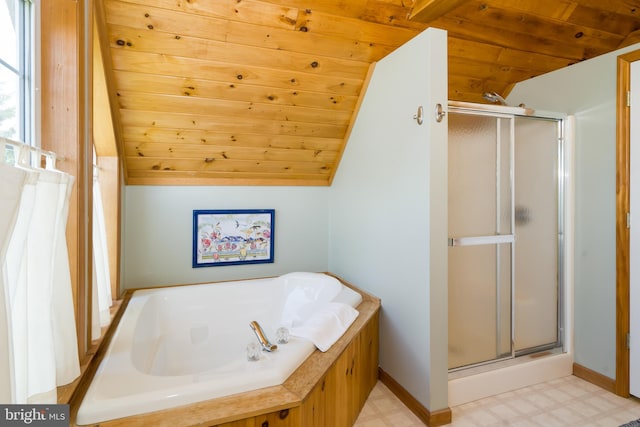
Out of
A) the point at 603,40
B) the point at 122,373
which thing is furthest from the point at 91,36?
the point at 603,40

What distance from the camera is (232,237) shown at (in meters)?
2.98

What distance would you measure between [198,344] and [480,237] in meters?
1.99

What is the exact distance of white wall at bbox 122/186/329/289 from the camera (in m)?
2.76

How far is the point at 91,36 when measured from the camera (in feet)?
4.91

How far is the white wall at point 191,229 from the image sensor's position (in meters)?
2.76

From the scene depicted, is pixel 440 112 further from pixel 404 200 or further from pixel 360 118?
pixel 360 118

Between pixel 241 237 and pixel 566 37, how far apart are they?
111 inches

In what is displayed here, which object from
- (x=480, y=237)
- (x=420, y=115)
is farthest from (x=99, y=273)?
(x=480, y=237)

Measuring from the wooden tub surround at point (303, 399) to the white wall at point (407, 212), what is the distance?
25 cm

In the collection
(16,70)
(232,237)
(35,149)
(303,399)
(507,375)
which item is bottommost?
(507,375)

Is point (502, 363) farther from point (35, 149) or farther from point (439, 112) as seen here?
point (35, 149)

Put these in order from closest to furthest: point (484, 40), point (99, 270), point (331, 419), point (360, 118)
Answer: point (331, 419)
point (99, 270)
point (484, 40)
point (360, 118)

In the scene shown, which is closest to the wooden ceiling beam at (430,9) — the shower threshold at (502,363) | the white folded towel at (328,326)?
the white folded towel at (328,326)
